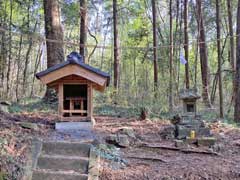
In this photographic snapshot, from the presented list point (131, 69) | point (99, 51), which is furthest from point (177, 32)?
point (99, 51)

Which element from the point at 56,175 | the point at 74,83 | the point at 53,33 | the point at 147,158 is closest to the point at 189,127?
the point at 147,158

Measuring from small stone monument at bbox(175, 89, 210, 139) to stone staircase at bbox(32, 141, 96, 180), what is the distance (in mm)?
1953

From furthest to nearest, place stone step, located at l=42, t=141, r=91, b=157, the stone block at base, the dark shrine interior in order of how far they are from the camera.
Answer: the dark shrine interior → the stone block at base → stone step, located at l=42, t=141, r=91, b=157

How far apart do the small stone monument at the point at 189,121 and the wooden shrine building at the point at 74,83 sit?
5.19ft

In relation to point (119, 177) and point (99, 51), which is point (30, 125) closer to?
point (119, 177)

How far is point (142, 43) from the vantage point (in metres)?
16.3

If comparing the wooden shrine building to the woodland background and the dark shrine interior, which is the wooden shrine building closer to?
the dark shrine interior

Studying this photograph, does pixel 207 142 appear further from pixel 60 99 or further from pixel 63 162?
pixel 60 99

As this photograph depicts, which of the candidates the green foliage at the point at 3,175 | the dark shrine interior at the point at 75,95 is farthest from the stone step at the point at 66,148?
the dark shrine interior at the point at 75,95

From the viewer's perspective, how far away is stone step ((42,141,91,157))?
14.4 ft

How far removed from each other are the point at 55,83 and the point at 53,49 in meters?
3.05

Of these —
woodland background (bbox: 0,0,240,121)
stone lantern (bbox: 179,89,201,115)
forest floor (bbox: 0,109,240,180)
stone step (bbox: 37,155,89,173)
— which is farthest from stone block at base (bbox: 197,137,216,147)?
woodland background (bbox: 0,0,240,121)

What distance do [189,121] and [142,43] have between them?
11.0 meters

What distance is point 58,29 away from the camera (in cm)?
902
